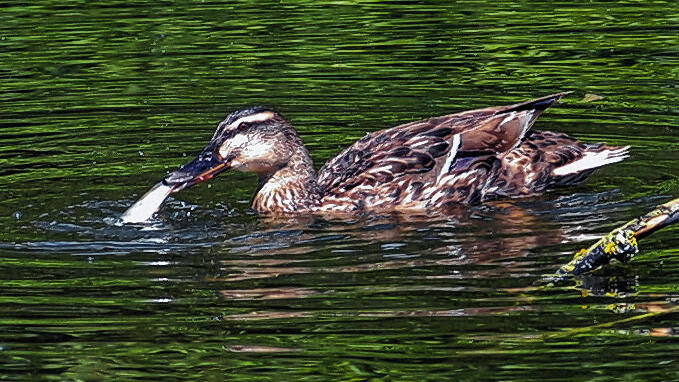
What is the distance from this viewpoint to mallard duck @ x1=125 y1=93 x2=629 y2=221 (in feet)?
35.2

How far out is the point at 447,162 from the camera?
35.8 ft

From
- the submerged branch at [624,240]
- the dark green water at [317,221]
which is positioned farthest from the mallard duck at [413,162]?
the submerged branch at [624,240]

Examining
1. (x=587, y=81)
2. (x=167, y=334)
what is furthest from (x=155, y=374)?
(x=587, y=81)

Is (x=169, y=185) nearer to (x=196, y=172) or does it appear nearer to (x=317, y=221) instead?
(x=196, y=172)

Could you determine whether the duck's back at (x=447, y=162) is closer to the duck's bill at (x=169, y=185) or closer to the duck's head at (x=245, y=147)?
the duck's head at (x=245, y=147)

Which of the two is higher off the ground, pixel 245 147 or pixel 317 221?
pixel 245 147

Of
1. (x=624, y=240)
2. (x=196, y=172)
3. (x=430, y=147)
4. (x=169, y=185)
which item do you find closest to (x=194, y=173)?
(x=196, y=172)

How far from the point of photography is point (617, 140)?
11992 mm

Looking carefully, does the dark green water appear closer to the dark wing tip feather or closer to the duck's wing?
the duck's wing

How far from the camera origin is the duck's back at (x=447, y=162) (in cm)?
1074

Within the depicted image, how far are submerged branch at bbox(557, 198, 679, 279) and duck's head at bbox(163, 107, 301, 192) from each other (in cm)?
314

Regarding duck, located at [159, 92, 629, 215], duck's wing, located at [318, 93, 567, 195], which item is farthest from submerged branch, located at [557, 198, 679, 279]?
duck's wing, located at [318, 93, 567, 195]

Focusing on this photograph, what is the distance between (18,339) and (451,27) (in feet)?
32.0

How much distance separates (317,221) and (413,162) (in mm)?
898
